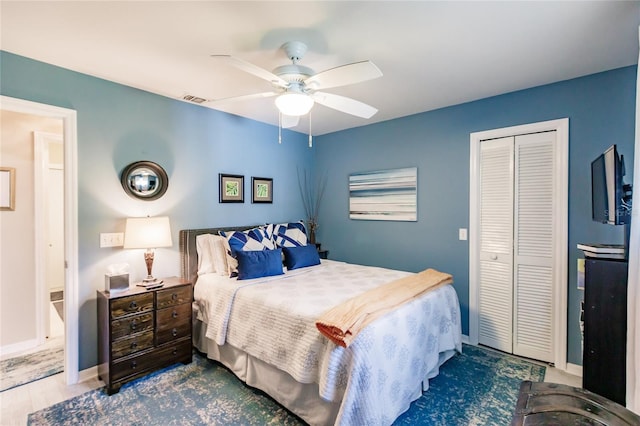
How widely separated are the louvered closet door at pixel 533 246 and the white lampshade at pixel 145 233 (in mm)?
3349

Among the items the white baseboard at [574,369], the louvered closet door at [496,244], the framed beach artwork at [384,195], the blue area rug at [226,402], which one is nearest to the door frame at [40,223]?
the blue area rug at [226,402]

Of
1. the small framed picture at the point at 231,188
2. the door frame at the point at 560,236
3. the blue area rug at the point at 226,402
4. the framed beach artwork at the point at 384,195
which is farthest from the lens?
the framed beach artwork at the point at 384,195

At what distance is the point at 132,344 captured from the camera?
2.49m

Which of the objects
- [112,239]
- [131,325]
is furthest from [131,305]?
[112,239]

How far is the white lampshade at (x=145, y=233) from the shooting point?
2623mm

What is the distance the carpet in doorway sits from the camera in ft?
8.34

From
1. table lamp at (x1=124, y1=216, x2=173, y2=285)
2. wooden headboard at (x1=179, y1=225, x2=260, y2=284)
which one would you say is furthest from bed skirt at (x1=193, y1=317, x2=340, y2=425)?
table lamp at (x1=124, y1=216, x2=173, y2=285)

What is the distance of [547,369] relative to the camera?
2.76 meters

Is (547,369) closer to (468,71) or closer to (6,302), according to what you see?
(468,71)

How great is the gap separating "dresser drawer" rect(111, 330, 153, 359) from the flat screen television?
3.47m

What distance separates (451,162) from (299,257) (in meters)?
1.99

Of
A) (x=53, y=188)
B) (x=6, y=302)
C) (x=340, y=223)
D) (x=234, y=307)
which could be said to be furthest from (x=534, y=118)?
(x=53, y=188)

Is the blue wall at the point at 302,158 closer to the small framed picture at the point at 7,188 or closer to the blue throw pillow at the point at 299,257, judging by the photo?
the blue throw pillow at the point at 299,257

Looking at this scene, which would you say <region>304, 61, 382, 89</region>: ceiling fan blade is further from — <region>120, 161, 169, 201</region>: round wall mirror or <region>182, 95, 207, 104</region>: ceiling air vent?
<region>120, 161, 169, 201</region>: round wall mirror
